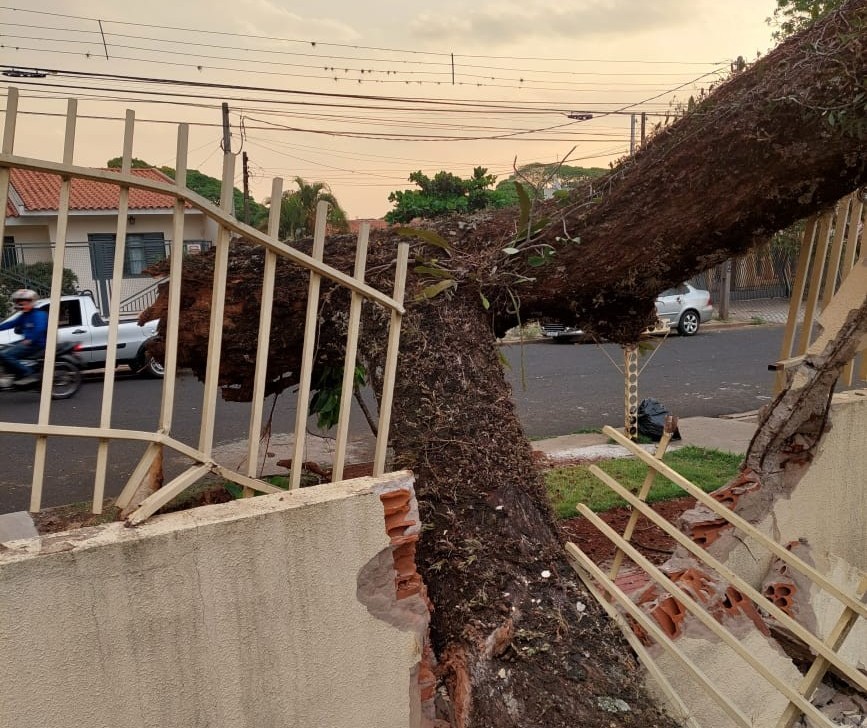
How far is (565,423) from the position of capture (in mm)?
10023

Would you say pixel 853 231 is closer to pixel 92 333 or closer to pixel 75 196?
pixel 92 333

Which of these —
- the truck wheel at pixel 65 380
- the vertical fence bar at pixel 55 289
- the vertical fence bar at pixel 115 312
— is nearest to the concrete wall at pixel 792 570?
the vertical fence bar at pixel 115 312

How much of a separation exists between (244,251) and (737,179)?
2713 mm

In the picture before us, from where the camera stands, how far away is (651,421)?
879cm

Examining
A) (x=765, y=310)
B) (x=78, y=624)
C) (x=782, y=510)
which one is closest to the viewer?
(x=78, y=624)

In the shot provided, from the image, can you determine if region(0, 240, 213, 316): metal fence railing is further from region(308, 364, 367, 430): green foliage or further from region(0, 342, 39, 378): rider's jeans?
region(308, 364, 367, 430): green foliage

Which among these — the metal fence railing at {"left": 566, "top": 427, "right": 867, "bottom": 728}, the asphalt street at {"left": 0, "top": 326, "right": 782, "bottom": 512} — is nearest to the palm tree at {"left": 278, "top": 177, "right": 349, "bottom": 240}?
the asphalt street at {"left": 0, "top": 326, "right": 782, "bottom": 512}

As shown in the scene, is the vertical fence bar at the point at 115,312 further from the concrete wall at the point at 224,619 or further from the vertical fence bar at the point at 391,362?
the vertical fence bar at the point at 391,362

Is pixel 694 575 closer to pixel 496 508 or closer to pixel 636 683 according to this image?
pixel 636 683

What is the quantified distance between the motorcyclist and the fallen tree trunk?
556 centimetres

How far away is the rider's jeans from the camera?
9.72 m

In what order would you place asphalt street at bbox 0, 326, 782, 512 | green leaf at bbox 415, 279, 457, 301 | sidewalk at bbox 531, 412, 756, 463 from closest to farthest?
1. green leaf at bbox 415, 279, 457, 301
2. asphalt street at bbox 0, 326, 782, 512
3. sidewalk at bbox 531, 412, 756, 463

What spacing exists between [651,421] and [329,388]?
201 inches

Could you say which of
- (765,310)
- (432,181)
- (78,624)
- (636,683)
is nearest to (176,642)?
(78,624)
